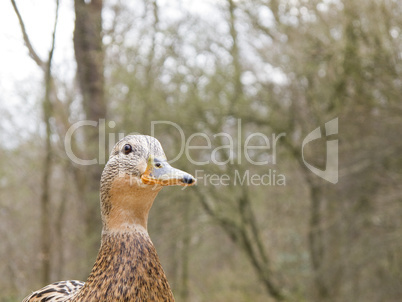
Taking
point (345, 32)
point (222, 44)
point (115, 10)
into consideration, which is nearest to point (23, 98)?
point (115, 10)

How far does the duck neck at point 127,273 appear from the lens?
7.25 ft

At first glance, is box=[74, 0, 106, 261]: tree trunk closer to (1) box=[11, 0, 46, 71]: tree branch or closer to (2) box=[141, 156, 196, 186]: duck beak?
(1) box=[11, 0, 46, 71]: tree branch

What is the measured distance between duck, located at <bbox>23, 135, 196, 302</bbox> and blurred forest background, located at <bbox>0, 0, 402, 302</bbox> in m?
4.57

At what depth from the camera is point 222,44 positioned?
29.6ft

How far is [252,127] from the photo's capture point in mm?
9484

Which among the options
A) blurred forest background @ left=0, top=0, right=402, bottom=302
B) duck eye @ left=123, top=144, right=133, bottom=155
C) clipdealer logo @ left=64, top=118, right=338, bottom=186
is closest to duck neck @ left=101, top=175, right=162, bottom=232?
duck eye @ left=123, top=144, right=133, bottom=155

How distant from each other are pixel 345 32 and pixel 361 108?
1.46 meters

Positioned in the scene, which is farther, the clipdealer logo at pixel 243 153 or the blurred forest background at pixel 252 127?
the clipdealer logo at pixel 243 153

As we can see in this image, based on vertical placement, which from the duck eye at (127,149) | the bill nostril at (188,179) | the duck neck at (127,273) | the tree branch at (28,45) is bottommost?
the duck neck at (127,273)

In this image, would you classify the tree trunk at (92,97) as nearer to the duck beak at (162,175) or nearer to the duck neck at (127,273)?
the duck beak at (162,175)

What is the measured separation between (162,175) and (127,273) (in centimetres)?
48

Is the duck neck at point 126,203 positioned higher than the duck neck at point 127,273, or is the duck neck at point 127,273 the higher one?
the duck neck at point 126,203

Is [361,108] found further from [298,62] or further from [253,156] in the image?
[253,156]

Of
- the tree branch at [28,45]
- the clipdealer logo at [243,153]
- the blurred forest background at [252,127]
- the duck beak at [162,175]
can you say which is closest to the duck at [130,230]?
the duck beak at [162,175]
